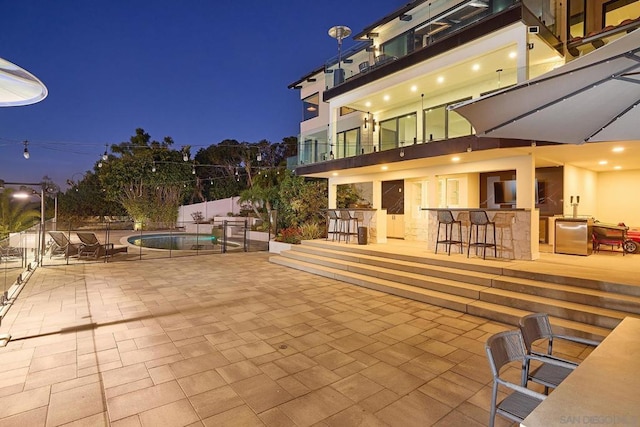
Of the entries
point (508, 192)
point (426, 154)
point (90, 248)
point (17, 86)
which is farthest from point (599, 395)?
point (90, 248)

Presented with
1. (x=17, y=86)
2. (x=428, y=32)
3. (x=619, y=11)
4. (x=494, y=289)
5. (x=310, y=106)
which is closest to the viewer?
(x=17, y=86)

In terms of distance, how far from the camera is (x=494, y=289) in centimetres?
569

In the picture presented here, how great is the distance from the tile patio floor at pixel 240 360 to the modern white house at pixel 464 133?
14.3 feet

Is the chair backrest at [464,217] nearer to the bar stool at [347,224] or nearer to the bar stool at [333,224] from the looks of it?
the bar stool at [347,224]

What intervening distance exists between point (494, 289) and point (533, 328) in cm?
351

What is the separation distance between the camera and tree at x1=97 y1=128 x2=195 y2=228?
22.1m

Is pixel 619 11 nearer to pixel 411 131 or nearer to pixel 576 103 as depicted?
pixel 411 131

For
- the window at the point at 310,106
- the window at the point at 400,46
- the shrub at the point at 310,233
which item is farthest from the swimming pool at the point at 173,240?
the window at the point at 400,46

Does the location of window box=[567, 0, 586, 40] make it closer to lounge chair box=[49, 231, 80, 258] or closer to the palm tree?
lounge chair box=[49, 231, 80, 258]

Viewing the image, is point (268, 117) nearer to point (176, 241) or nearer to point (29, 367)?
point (176, 241)

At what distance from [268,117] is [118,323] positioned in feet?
170

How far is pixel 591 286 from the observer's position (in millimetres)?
5047

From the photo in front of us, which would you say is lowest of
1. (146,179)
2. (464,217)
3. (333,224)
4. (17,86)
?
(333,224)

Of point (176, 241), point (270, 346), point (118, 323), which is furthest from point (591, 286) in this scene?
point (176, 241)
